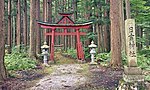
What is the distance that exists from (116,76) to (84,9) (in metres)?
11.8

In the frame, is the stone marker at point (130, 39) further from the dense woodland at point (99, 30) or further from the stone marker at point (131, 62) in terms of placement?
the dense woodland at point (99, 30)

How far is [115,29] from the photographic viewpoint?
36.7 ft

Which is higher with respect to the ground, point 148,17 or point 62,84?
point 148,17

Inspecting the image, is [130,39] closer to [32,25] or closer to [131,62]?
[131,62]

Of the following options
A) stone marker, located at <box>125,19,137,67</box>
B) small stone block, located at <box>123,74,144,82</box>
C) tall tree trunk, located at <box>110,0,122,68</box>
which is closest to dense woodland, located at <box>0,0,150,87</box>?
tall tree trunk, located at <box>110,0,122,68</box>

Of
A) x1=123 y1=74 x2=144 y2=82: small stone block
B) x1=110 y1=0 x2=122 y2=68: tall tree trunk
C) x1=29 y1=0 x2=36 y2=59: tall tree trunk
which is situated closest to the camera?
x1=123 y1=74 x2=144 y2=82: small stone block

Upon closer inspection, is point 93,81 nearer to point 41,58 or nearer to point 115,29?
point 115,29

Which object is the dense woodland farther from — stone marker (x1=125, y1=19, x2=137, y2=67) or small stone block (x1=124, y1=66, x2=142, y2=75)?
small stone block (x1=124, y1=66, x2=142, y2=75)

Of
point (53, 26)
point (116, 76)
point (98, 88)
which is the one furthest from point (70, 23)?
point (98, 88)

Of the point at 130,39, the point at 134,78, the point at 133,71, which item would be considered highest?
the point at 130,39

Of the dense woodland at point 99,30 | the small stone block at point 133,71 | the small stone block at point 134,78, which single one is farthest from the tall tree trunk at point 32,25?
the small stone block at point 134,78

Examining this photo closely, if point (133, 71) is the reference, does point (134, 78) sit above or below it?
below

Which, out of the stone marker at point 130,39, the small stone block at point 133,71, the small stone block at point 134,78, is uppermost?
the stone marker at point 130,39

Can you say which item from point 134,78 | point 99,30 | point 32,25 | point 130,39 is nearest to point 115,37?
point 130,39
